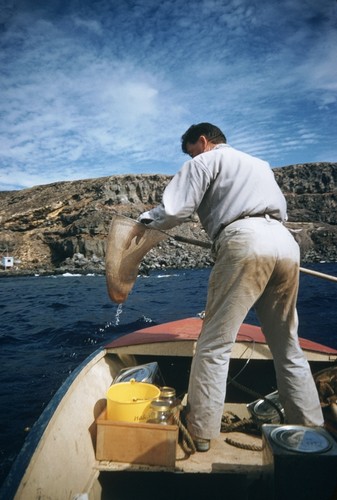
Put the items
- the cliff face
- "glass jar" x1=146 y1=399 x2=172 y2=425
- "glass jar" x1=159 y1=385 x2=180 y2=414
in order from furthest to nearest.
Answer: the cliff face, "glass jar" x1=159 y1=385 x2=180 y2=414, "glass jar" x1=146 y1=399 x2=172 y2=425

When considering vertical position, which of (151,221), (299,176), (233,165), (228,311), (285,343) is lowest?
(285,343)

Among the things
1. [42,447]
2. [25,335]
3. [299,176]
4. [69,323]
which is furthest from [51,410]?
[299,176]

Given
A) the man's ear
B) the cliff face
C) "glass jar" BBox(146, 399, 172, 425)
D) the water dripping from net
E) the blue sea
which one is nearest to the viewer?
"glass jar" BBox(146, 399, 172, 425)

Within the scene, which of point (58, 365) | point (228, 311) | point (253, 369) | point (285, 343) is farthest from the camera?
point (58, 365)

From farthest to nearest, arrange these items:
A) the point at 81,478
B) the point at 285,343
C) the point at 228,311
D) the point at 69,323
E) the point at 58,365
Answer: the point at 69,323
the point at 58,365
the point at 285,343
the point at 228,311
the point at 81,478

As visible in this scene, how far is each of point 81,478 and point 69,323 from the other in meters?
11.0

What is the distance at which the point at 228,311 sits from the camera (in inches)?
91.0

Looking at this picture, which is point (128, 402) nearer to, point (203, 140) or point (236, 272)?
point (236, 272)

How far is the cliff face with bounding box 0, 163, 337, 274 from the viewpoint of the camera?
2353 inches

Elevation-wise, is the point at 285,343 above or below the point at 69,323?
above

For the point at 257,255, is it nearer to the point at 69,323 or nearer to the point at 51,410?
the point at 51,410

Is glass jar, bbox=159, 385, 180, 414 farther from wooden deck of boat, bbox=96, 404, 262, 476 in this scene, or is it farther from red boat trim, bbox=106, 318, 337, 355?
red boat trim, bbox=106, 318, 337, 355

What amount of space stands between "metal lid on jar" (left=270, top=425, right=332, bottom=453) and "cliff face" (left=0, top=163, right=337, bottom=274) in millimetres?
46299

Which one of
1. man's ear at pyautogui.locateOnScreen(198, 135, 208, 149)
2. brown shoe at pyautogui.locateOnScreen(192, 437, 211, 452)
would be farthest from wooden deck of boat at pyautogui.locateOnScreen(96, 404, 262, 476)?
man's ear at pyautogui.locateOnScreen(198, 135, 208, 149)
